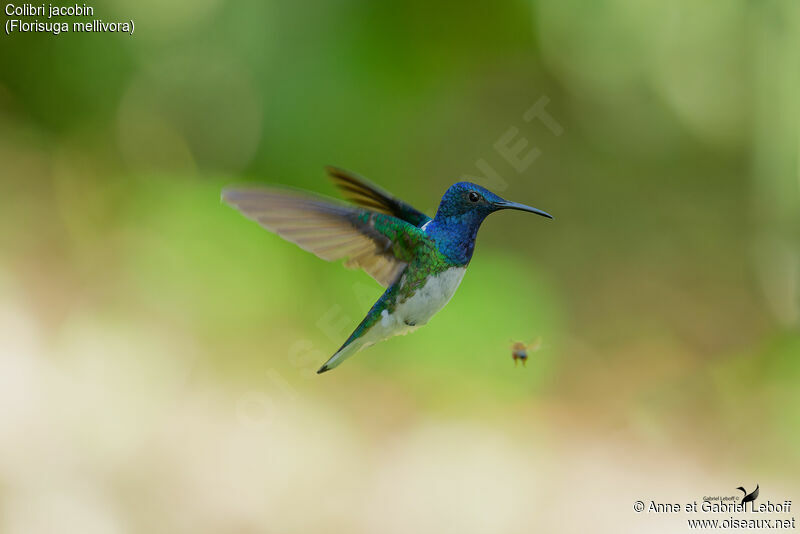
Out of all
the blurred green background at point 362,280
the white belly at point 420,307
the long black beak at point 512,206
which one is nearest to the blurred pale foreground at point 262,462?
the blurred green background at point 362,280

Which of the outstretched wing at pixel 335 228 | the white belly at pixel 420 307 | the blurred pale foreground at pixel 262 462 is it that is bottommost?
the blurred pale foreground at pixel 262 462

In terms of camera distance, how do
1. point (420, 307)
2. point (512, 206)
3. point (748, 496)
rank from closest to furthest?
1. point (512, 206)
2. point (420, 307)
3. point (748, 496)

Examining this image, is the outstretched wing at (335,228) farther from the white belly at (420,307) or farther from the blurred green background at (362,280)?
the blurred green background at (362,280)

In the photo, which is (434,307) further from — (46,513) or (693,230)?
(693,230)

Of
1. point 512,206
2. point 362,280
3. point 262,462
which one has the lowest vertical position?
point 262,462

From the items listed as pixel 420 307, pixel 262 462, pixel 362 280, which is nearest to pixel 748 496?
pixel 362 280

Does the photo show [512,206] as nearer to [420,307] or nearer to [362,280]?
[420,307]

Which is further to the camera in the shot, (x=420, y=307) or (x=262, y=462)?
(x=262, y=462)
